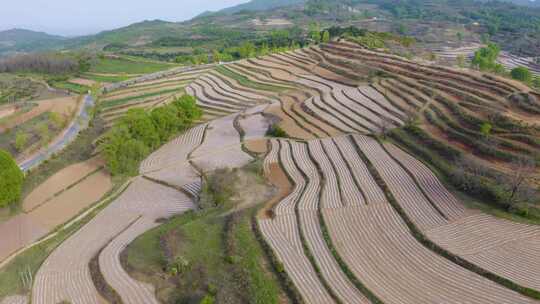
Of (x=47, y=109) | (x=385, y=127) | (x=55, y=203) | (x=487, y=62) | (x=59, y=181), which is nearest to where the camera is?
(x=55, y=203)

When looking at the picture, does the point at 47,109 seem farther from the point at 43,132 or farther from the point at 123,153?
the point at 123,153

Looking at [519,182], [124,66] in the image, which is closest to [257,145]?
[519,182]

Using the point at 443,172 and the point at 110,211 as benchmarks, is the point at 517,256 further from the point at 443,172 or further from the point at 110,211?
the point at 110,211

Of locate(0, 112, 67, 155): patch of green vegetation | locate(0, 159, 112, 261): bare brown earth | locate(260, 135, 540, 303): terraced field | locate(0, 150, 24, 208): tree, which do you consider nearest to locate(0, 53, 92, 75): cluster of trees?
locate(0, 112, 67, 155): patch of green vegetation

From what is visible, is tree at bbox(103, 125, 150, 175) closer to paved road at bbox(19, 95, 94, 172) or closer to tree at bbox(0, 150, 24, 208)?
tree at bbox(0, 150, 24, 208)

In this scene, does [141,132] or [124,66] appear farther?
[124,66]

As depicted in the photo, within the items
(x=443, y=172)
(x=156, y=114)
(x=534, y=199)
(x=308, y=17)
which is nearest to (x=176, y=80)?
(x=156, y=114)

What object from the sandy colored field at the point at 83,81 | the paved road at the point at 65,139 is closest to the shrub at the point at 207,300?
the paved road at the point at 65,139
